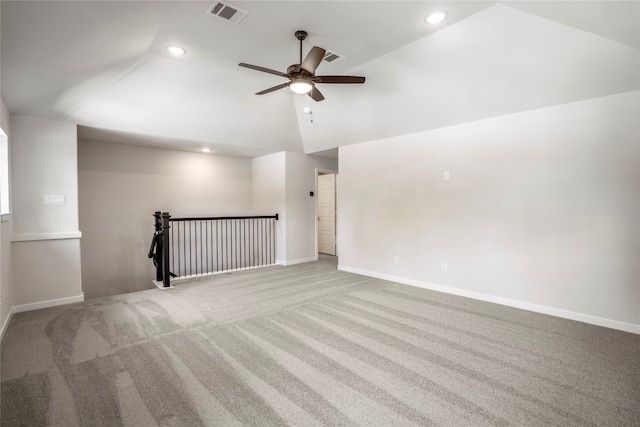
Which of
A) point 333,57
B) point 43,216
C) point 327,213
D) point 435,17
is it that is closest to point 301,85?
point 333,57

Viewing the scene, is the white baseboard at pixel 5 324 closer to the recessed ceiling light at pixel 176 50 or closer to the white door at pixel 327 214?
the recessed ceiling light at pixel 176 50

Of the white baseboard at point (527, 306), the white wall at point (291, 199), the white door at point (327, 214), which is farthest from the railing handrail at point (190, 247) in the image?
the white baseboard at point (527, 306)

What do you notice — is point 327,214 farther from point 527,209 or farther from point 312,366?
point 312,366

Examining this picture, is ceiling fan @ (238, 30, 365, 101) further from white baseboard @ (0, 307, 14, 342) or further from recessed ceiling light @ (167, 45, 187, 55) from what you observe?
white baseboard @ (0, 307, 14, 342)

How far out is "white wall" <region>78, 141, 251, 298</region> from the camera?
5465 mm

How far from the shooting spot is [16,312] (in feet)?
12.1

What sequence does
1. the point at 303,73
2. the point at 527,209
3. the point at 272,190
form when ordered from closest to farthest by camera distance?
1. the point at 303,73
2. the point at 527,209
3. the point at 272,190

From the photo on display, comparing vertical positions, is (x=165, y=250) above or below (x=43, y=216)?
below

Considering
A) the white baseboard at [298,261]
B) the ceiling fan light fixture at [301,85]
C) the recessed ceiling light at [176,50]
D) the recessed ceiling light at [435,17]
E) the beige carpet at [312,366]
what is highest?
the recessed ceiling light at [176,50]

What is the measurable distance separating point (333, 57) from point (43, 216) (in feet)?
13.8

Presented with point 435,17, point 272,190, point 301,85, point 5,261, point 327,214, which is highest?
point 435,17

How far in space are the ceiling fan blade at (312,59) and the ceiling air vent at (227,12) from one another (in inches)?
26.4

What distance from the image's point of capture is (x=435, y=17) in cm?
280

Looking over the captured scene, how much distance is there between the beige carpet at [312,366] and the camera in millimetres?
1931
